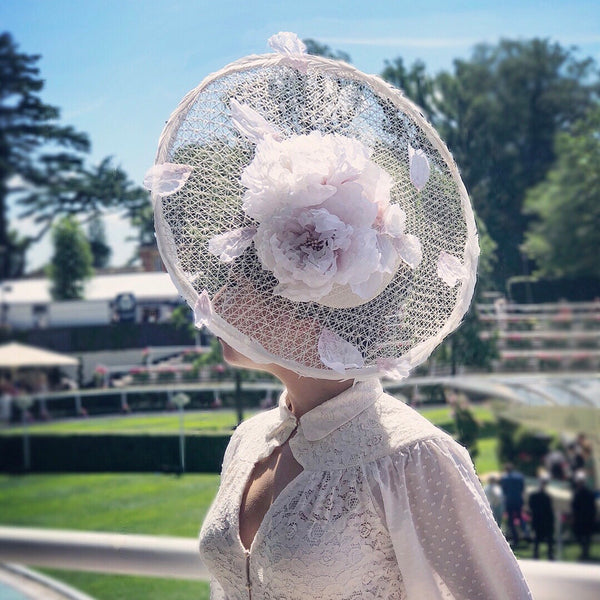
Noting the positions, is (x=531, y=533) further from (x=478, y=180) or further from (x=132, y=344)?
(x=132, y=344)

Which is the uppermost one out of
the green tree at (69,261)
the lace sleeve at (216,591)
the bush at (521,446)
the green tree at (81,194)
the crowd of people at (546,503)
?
the green tree at (81,194)

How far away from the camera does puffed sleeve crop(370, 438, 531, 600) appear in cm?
73

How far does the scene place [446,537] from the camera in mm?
736

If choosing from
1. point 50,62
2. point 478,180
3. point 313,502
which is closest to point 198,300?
point 313,502

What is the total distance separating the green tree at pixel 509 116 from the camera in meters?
2.23

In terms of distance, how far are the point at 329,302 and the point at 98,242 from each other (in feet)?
7.23

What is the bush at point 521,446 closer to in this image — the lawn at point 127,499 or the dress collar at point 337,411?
A: the lawn at point 127,499

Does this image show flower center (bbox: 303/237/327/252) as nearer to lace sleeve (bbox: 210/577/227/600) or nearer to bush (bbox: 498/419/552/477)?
lace sleeve (bbox: 210/577/227/600)

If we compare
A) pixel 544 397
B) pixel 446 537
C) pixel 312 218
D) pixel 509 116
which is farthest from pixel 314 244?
pixel 544 397

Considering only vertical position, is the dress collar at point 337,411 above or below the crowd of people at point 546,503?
above

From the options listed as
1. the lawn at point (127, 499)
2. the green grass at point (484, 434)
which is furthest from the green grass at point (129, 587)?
the green grass at point (484, 434)

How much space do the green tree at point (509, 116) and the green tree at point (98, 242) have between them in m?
1.39

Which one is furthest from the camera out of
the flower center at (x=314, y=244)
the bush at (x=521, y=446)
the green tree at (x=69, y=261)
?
the green tree at (x=69, y=261)

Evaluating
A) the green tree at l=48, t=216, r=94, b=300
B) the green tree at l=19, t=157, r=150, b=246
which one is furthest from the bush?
the green tree at l=48, t=216, r=94, b=300
